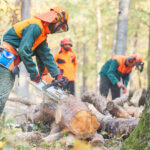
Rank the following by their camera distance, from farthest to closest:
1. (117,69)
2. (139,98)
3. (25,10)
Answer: (25,10) < (117,69) < (139,98)

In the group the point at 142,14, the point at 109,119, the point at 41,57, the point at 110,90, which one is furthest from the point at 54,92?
the point at 142,14

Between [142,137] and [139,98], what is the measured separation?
488cm

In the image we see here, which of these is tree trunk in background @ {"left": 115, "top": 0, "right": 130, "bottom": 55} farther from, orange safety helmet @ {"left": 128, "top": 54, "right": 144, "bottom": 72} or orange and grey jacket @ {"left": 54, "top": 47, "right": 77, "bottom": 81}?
orange safety helmet @ {"left": 128, "top": 54, "right": 144, "bottom": 72}

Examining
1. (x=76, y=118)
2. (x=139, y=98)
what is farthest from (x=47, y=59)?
(x=139, y=98)

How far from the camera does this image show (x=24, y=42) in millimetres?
3586

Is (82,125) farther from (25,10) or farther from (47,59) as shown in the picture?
(25,10)

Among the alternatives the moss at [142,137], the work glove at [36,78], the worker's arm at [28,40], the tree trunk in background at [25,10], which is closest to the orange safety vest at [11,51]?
the worker's arm at [28,40]

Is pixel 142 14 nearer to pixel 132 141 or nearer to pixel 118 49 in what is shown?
pixel 118 49

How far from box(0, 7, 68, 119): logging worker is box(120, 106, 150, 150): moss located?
1.81 m

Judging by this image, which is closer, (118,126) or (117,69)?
(118,126)

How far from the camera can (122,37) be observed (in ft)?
32.7

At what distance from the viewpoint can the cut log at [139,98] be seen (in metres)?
7.21

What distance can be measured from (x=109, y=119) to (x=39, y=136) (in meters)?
1.37

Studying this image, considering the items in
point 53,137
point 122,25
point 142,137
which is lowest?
point 53,137
